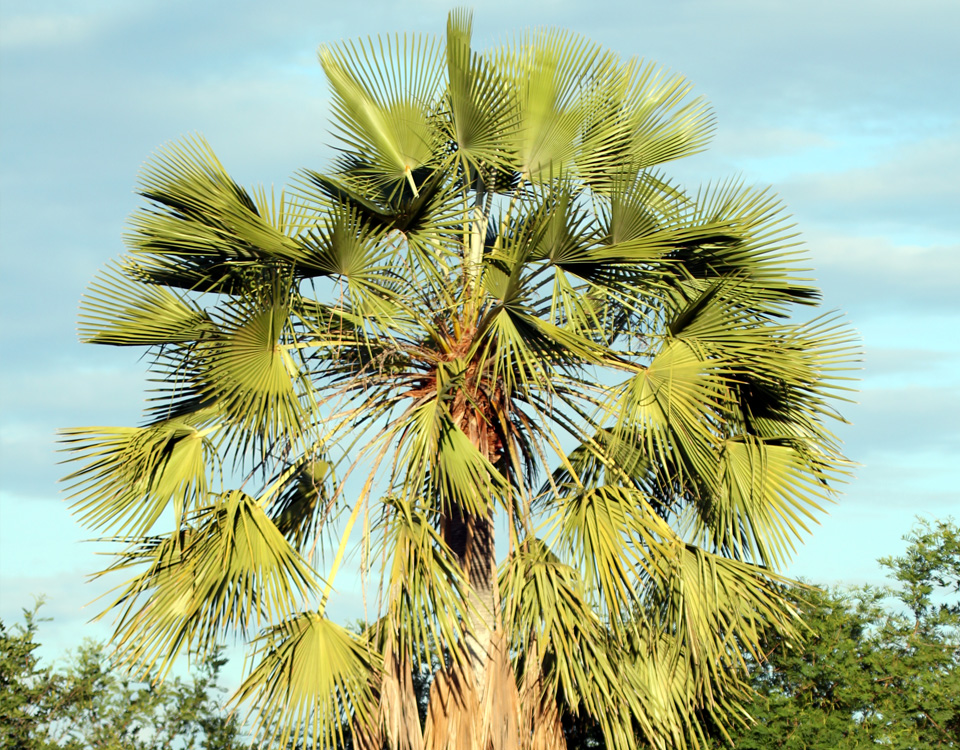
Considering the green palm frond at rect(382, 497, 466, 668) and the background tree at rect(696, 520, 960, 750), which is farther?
the background tree at rect(696, 520, 960, 750)

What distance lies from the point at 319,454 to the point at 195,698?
660 cm

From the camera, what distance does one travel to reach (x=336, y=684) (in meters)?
8.90

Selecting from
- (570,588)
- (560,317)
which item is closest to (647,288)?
(560,317)

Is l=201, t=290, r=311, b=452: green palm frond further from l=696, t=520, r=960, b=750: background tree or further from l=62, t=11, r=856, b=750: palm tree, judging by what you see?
l=696, t=520, r=960, b=750: background tree

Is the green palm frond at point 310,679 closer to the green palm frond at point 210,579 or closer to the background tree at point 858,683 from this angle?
the green palm frond at point 210,579

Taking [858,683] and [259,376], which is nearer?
[259,376]

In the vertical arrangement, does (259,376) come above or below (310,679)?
above

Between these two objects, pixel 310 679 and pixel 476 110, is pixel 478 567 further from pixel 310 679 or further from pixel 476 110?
pixel 476 110

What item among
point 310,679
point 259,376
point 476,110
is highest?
point 476,110

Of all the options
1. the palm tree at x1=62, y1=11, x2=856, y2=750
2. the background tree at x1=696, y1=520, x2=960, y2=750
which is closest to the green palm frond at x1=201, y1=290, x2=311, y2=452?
the palm tree at x1=62, y1=11, x2=856, y2=750

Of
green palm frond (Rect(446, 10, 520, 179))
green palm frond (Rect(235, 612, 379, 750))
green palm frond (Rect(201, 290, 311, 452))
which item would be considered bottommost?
green palm frond (Rect(235, 612, 379, 750))

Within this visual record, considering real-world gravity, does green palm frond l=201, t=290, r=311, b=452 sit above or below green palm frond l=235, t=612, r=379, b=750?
above

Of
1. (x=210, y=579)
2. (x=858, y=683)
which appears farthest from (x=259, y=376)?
(x=858, y=683)

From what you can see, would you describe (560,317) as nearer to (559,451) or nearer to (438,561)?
(559,451)
